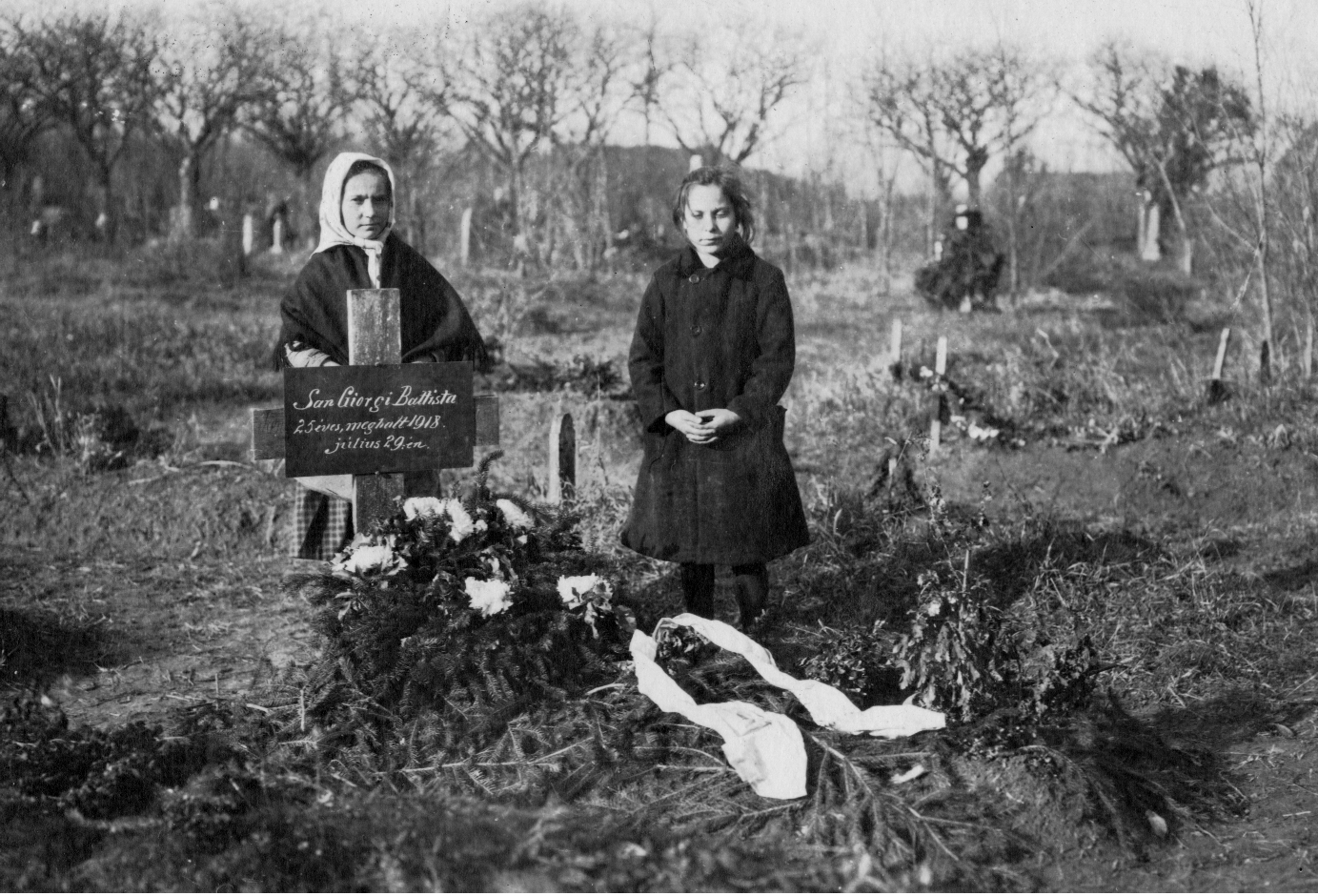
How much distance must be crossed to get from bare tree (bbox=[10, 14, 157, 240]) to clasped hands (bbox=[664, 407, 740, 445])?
42.6ft

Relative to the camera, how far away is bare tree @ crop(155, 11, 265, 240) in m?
16.3

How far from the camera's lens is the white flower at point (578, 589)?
4.14m

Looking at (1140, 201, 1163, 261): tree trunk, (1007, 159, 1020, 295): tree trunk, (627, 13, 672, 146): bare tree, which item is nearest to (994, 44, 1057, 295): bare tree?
(1007, 159, 1020, 295): tree trunk

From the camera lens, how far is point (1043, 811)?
128 inches

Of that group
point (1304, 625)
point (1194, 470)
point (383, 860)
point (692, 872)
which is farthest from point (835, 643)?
point (1194, 470)

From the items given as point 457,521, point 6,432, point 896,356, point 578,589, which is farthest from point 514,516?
point 896,356

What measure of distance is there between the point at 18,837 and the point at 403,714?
1.07m

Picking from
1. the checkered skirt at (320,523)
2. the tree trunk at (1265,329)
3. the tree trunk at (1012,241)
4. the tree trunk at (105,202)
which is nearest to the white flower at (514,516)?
the checkered skirt at (320,523)

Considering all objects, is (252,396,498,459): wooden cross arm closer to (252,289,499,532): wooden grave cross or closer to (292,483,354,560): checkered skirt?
(252,289,499,532): wooden grave cross

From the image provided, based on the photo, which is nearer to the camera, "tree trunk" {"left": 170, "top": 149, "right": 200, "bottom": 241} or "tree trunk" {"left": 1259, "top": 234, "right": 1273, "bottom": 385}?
"tree trunk" {"left": 1259, "top": 234, "right": 1273, "bottom": 385}

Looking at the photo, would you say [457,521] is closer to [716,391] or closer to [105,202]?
[716,391]

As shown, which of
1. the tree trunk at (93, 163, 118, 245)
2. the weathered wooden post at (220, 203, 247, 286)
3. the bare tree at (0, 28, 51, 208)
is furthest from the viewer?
the tree trunk at (93, 163, 118, 245)

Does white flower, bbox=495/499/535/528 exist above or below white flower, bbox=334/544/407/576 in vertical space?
above

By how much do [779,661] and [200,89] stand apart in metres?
16.4
